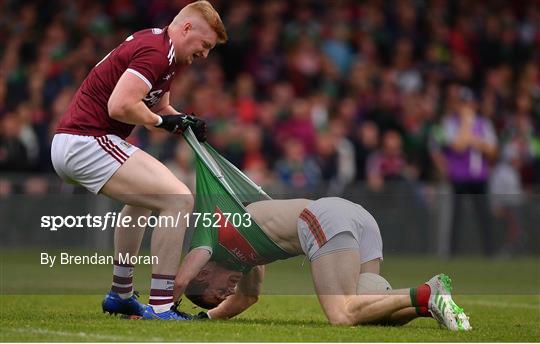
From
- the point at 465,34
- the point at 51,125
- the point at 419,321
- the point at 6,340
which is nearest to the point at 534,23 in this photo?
the point at 465,34

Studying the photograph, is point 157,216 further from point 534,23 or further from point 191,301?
point 534,23

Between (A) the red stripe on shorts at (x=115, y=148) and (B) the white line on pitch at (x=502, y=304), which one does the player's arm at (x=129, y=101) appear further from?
(B) the white line on pitch at (x=502, y=304)

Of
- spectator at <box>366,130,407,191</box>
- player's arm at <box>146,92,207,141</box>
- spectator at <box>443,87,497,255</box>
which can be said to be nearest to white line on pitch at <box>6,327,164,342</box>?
player's arm at <box>146,92,207,141</box>

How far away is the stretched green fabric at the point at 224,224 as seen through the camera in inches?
371

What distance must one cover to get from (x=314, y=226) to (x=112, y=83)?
6.02ft

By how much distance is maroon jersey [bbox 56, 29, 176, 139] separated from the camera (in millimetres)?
9242

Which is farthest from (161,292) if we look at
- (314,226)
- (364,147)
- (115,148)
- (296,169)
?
(364,147)

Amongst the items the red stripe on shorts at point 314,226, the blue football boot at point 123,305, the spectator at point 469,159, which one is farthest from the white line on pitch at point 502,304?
the spectator at point 469,159

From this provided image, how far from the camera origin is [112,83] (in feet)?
30.9

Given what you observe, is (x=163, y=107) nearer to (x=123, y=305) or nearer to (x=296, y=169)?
(x=123, y=305)

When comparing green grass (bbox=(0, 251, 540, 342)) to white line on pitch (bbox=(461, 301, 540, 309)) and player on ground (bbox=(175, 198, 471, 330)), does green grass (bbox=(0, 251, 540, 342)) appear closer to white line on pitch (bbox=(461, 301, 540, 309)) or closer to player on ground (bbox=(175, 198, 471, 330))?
white line on pitch (bbox=(461, 301, 540, 309))

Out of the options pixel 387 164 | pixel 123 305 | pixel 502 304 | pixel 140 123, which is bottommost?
pixel 502 304

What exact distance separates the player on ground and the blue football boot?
1.30ft

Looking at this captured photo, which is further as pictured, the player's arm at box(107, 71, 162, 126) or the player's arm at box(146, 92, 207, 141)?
the player's arm at box(146, 92, 207, 141)
